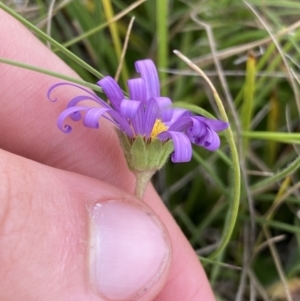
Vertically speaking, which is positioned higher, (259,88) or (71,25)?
(71,25)

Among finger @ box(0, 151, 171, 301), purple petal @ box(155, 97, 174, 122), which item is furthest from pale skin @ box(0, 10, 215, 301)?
purple petal @ box(155, 97, 174, 122)

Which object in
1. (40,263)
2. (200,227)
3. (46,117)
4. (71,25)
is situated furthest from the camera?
(71,25)

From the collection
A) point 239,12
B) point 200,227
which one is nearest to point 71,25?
point 239,12

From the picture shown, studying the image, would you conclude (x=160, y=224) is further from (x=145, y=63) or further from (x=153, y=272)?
(x=145, y=63)

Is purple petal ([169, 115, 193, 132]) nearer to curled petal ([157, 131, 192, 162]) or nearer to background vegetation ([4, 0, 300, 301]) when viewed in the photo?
curled petal ([157, 131, 192, 162])

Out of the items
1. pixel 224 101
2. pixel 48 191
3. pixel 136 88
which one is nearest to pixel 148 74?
pixel 136 88

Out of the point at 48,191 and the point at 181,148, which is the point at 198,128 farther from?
the point at 48,191

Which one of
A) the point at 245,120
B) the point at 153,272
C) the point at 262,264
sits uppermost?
the point at 245,120
